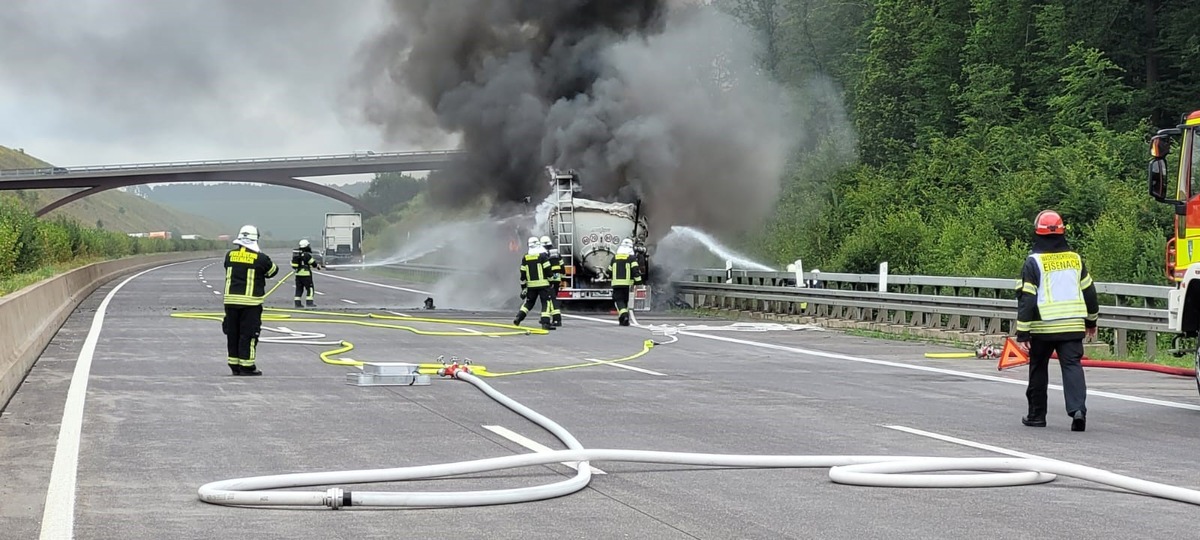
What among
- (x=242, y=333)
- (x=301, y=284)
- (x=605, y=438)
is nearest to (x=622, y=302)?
(x=301, y=284)

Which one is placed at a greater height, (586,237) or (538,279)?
(586,237)

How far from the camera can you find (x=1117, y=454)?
9.32m

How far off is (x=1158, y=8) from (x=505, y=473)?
35015 mm

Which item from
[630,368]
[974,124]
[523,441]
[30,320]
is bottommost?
[523,441]

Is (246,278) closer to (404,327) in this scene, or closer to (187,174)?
(404,327)

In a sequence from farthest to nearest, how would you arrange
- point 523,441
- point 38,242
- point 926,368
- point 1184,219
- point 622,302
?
1. point 38,242
2. point 622,302
3. point 926,368
4. point 1184,219
5. point 523,441

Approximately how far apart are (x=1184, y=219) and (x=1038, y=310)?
243 cm

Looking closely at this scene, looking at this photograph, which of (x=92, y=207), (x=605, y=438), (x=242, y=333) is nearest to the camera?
(x=605, y=438)

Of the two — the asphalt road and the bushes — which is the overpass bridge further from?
the asphalt road

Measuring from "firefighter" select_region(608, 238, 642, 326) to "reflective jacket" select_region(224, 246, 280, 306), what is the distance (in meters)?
10.8

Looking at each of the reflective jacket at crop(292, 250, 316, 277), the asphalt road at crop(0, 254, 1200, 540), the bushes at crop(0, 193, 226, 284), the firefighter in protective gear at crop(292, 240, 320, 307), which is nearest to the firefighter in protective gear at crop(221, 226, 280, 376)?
the asphalt road at crop(0, 254, 1200, 540)

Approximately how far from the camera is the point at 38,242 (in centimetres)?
4428

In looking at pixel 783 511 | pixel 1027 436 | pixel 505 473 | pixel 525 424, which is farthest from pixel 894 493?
pixel 525 424

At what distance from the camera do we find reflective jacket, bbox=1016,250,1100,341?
10.8 metres
